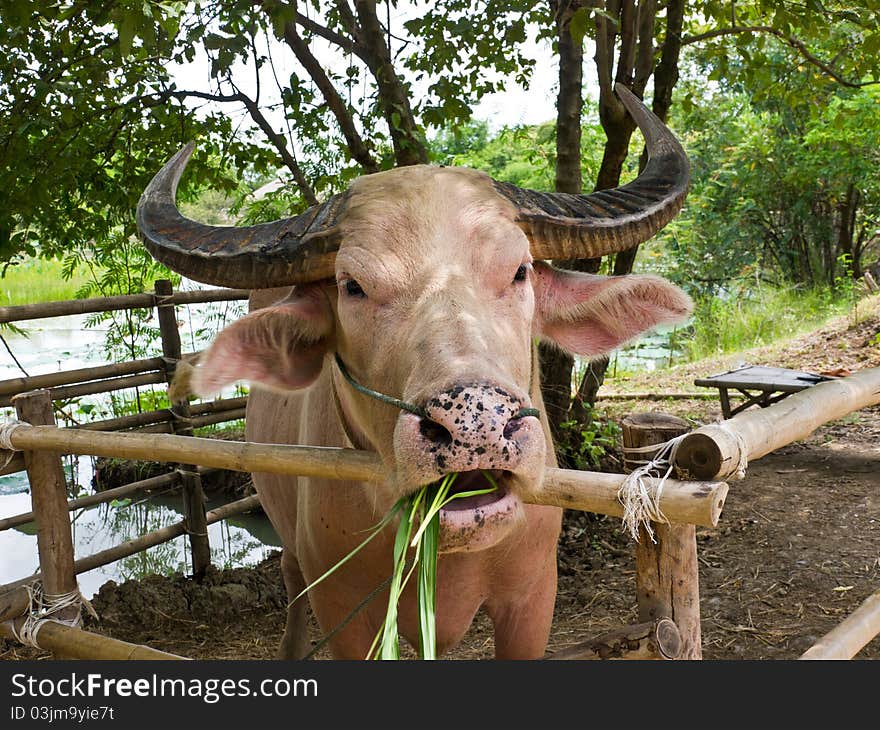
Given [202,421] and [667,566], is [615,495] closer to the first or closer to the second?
[667,566]

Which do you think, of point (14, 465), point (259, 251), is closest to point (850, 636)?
point (259, 251)

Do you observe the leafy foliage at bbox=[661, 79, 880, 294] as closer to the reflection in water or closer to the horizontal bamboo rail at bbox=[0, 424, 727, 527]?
the reflection in water

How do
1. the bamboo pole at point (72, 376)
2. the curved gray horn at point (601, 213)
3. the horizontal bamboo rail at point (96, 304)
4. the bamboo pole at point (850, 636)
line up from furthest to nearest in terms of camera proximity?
the horizontal bamboo rail at point (96, 304), the bamboo pole at point (72, 376), the curved gray horn at point (601, 213), the bamboo pole at point (850, 636)

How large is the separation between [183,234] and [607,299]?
4.25 feet

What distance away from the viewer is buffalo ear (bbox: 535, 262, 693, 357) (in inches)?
96.7

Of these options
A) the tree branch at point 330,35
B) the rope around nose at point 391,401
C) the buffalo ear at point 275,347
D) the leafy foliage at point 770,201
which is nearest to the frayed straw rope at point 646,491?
the rope around nose at point 391,401

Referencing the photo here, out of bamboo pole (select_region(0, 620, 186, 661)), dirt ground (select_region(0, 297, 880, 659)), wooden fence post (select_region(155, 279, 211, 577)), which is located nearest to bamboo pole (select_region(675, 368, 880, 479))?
bamboo pole (select_region(0, 620, 186, 661))

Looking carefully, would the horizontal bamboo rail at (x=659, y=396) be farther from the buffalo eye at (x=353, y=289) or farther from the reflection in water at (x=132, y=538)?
the buffalo eye at (x=353, y=289)

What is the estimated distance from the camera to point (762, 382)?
20.7ft

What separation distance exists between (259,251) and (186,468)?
3712mm

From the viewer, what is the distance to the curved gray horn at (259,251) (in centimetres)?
231

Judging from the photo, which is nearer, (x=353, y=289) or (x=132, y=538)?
(x=353, y=289)

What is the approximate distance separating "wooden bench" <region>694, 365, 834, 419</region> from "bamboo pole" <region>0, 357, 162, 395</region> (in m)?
4.34

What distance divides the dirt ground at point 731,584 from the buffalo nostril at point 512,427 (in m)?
2.65
